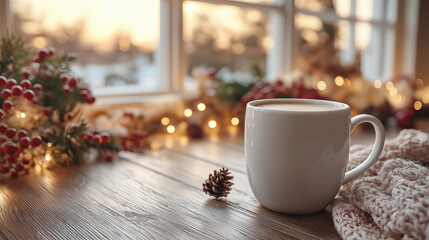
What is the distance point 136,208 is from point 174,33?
1.00 metres

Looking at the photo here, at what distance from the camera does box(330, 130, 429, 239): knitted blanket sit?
54 cm

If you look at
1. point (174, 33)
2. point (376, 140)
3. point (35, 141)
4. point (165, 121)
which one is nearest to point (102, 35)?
point (174, 33)

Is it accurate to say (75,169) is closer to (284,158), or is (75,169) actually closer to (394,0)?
(284,158)

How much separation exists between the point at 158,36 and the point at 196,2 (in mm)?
204

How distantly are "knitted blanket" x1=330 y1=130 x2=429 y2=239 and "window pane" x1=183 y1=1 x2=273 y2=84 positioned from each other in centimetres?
108

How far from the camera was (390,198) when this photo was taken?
62cm

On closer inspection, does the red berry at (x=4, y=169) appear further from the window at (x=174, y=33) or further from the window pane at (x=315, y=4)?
the window pane at (x=315, y=4)

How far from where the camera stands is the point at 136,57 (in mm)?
1624

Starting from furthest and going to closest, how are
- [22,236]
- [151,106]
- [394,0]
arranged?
[394,0] < [151,106] < [22,236]

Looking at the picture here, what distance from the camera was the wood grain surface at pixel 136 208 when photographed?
62 cm

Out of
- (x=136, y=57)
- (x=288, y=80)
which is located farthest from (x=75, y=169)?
(x=288, y=80)

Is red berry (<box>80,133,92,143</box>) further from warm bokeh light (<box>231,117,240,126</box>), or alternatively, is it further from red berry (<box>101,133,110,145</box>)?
warm bokeh light (<box>231,117,240,126</box>)

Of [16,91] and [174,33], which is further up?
[174,33]

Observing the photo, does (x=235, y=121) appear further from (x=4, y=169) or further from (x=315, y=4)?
(x=315, y=4)
